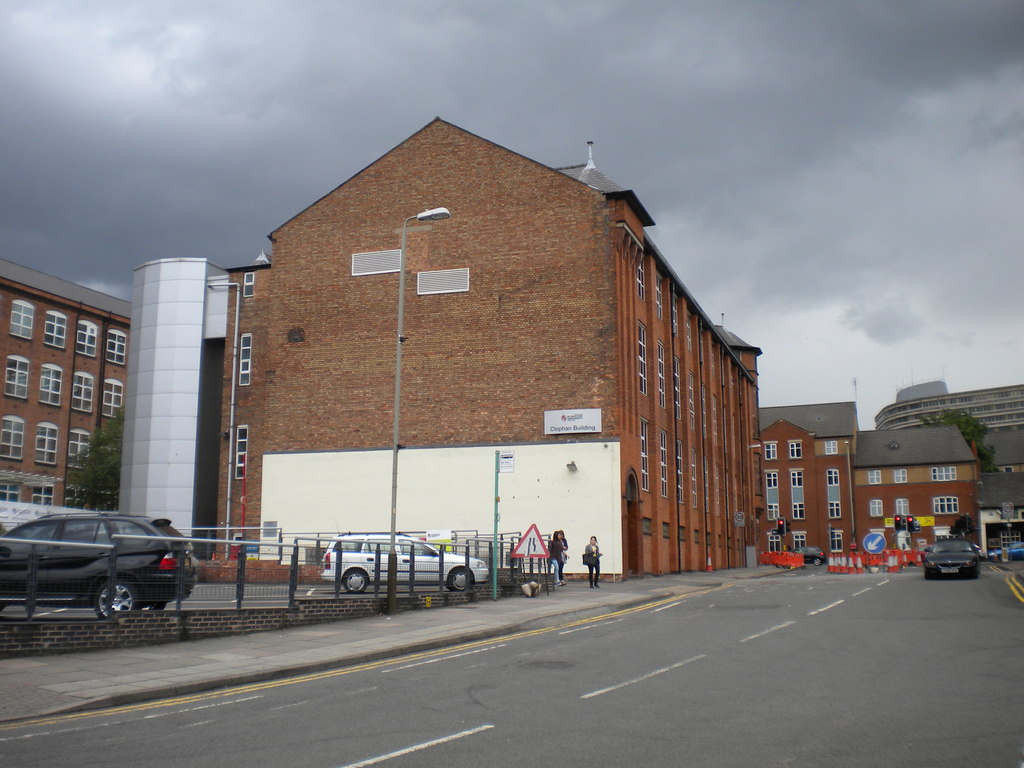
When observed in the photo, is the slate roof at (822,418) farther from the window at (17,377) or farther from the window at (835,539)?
the window at (17,377)

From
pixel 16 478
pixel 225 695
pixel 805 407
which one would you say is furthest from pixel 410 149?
A: pixel 805 407

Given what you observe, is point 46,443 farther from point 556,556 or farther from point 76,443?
point 556,556

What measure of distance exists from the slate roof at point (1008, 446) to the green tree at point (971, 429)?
16.9 meters

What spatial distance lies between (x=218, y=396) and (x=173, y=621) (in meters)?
27.6

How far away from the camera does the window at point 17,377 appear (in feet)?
187

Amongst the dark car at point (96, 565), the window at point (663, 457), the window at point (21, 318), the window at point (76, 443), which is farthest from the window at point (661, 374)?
the window at point (21, 318)

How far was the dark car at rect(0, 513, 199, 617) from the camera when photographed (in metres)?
14.6

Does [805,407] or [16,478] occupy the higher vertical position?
[805,407]

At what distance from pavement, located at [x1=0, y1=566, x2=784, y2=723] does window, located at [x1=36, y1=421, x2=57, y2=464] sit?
44.4m

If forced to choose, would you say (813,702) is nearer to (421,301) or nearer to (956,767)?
(956,767)

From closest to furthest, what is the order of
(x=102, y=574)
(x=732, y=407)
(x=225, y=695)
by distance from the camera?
(x=225, y=695)
(x=102, y=574)
(x=732, y=407)

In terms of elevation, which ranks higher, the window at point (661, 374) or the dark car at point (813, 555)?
the window at point (661, 374)

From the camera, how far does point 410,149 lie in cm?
3806

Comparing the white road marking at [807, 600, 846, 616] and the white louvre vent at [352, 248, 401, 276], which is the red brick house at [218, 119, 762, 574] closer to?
the white louvre vent at [352, 248, 401, 276]
